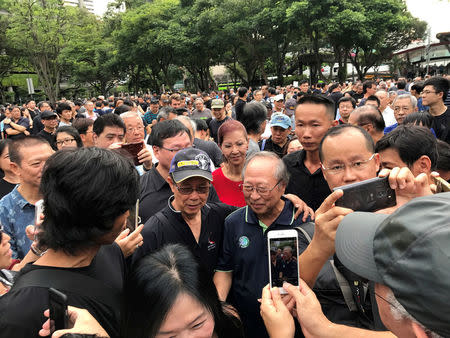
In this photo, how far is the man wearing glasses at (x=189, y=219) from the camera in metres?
2.31

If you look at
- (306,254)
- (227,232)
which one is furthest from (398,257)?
(227,232)

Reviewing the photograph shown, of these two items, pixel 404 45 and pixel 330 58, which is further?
pixel 330 58

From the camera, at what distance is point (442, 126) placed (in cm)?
530

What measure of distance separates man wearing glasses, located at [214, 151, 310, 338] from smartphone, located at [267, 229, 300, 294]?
540 mm

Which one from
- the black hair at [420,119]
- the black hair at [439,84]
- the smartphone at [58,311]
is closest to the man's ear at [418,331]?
the smartphone at [58,311]

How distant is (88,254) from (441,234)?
140 centimetres

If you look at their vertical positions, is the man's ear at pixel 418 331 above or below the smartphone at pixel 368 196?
below

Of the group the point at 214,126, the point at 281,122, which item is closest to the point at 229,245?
the point at 281,122

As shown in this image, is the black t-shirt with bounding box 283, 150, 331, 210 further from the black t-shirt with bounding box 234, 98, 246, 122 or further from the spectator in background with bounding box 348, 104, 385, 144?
the black t-shirt with bounding box 234, 98, 246, 122

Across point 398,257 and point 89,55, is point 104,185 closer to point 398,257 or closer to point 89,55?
point 398,257

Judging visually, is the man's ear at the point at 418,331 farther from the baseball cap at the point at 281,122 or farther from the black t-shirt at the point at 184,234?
the baseball cap at the point at 281,122

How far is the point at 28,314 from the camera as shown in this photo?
1.29m

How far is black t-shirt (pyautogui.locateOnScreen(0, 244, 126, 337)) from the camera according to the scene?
1272 mm

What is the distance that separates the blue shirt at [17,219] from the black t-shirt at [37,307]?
1456mm
